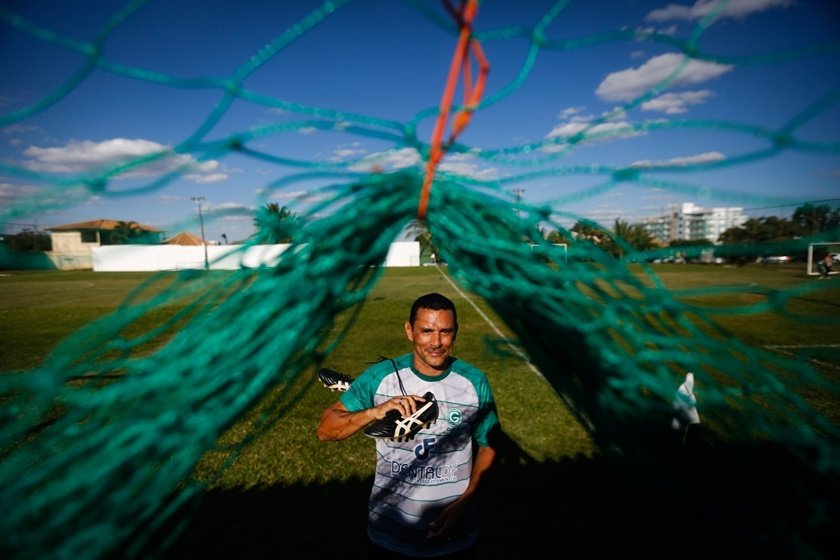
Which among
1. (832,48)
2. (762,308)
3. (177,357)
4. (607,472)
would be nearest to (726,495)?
(762,308)

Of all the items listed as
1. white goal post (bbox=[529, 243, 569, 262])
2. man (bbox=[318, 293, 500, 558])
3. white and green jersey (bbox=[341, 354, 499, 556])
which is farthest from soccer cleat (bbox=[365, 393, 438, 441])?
white goal post (bbox=[529, 243, 569, 262])

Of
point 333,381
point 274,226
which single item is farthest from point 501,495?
point 274,226

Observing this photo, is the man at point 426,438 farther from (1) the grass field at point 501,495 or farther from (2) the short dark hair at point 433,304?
(1) the grass field at point 501,495

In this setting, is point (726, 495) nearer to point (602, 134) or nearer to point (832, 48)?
point (602, 134)

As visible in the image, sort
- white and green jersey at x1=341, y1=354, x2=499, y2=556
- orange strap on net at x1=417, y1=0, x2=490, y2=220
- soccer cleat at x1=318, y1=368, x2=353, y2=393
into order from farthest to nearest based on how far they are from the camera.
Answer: soccer cleat at x1=318, y1=368, x2=353, y2=393 < white and green jersey at x1=341, y1=354, x2=499, y2=556 < orange strap on net at x1=417, y1=0, x2=490, y2=220

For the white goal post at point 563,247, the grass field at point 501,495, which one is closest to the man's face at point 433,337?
the grass field at point 501,495

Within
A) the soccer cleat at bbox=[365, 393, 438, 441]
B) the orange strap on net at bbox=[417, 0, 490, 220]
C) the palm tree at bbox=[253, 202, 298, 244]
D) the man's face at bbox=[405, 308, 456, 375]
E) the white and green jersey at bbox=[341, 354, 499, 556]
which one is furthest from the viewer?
the man's face at bbox=[405, 308, 456, 375]

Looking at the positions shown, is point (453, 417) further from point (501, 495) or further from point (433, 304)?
point (501, 495)

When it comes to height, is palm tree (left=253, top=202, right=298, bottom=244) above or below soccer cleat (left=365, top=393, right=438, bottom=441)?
above

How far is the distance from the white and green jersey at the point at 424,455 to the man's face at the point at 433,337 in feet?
0.27

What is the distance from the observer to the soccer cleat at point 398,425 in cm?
206

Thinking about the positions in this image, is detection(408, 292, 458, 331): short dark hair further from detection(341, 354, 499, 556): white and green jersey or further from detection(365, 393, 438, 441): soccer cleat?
detection(365, 393, 438, 441): soccer cleat

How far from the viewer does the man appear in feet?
7.04

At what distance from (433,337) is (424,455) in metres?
0.64
